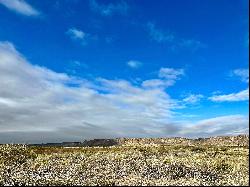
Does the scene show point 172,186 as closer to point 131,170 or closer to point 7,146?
point 131,170

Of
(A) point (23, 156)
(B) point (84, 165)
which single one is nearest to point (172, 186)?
(B) point (84, 165)

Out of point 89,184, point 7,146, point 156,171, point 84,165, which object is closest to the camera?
point 89,184

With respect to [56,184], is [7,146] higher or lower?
higher

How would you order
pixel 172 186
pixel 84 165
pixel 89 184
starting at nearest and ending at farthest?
pixel 172 186 → pixel 89 184 → pixel 84 165

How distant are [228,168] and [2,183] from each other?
110ft

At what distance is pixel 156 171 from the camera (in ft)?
148

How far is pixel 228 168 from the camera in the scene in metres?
59.3

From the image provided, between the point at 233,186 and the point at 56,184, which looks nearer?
the point at 233,186

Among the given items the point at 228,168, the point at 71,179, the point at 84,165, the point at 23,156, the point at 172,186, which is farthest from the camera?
the point at 23,156

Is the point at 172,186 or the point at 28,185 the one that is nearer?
the point at 172,186

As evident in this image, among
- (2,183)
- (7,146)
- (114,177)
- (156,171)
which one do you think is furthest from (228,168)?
(7,146)

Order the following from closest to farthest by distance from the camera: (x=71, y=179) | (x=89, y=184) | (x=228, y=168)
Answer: (x=89, y=184), (x=71, y=179), (x=228, y=168)

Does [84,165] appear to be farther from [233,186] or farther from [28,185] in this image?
[233,186]

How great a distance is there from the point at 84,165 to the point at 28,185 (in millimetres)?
20459
